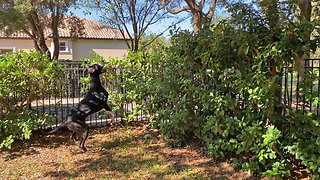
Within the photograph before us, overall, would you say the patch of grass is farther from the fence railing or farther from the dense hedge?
the fence railing

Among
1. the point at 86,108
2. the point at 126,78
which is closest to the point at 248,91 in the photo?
the point at 86,108

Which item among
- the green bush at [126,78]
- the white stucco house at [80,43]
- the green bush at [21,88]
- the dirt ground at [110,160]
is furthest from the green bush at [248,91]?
the white stucco house at [80,43]

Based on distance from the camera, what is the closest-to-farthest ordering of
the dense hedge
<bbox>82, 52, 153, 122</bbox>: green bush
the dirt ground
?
the dense hedge < the dirt ground < <bbox>82, 52, 153, 122</bbox>: green bush

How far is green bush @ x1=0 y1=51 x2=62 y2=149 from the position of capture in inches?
189

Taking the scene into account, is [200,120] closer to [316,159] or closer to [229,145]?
[229,145]

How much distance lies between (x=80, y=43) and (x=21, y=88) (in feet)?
75.6

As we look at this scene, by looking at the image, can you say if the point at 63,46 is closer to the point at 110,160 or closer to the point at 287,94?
the point at 110,160

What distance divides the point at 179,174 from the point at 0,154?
135 inches

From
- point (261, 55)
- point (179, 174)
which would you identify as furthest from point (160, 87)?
point (261, 55)

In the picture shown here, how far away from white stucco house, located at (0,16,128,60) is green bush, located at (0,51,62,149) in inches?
796

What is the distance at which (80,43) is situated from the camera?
2689cm

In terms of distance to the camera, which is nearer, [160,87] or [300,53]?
[300,53]

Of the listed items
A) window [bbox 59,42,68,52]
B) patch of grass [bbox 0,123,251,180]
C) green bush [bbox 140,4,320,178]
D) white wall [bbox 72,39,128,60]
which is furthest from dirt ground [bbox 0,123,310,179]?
window [bbox 59,42,68,52]

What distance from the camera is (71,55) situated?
26.5 meters
